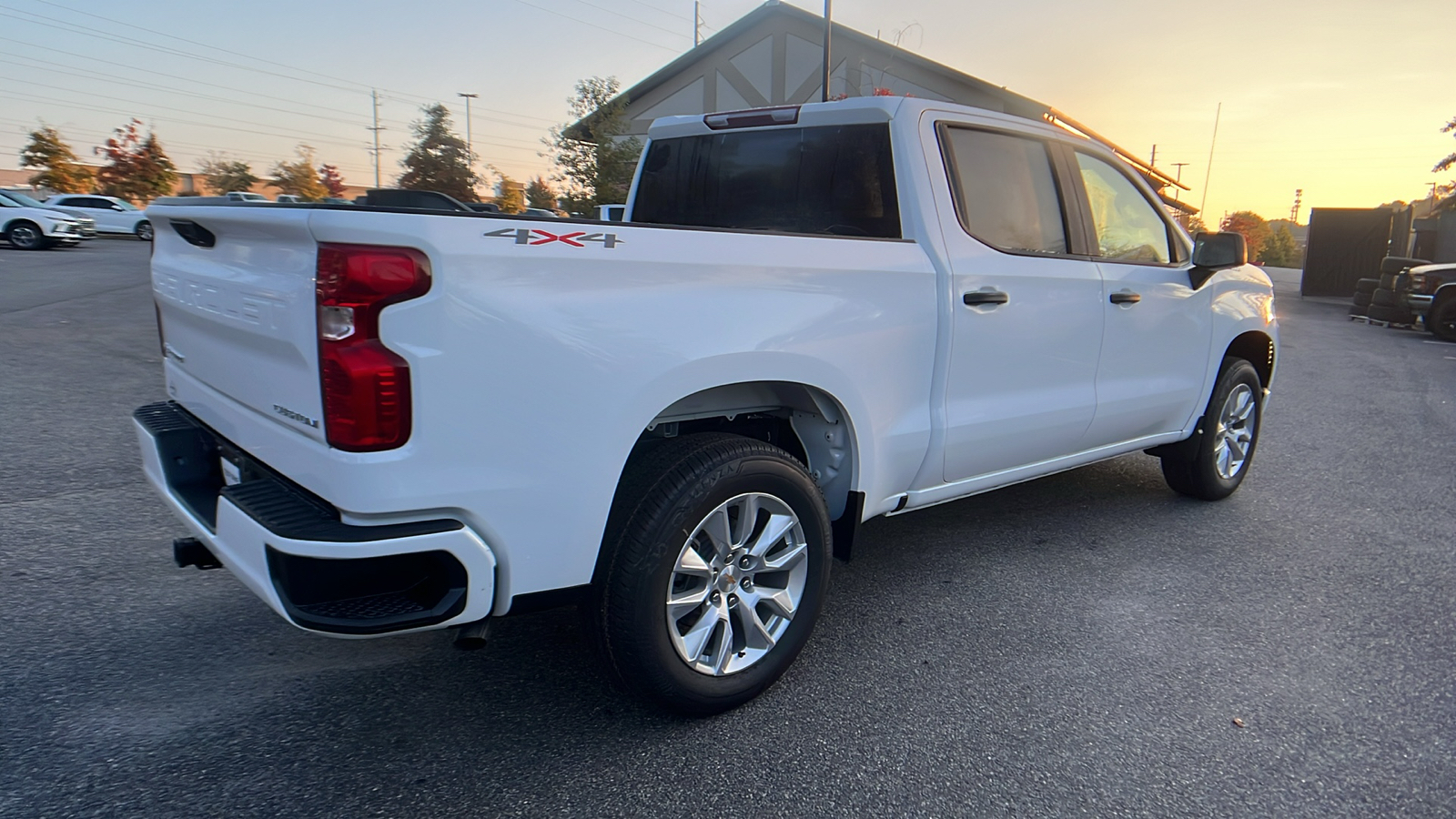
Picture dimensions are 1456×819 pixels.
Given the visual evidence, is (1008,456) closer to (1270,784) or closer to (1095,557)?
(1095,557)

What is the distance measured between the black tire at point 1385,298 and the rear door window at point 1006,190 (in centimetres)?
1586

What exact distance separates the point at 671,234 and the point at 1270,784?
7.51 feet

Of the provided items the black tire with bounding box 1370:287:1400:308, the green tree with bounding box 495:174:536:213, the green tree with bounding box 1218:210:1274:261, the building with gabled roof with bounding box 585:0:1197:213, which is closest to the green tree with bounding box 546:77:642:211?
the building with gabled roof with bounding box 585:0:1197:213

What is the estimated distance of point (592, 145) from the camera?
2445 centimetres

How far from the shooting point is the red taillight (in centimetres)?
200

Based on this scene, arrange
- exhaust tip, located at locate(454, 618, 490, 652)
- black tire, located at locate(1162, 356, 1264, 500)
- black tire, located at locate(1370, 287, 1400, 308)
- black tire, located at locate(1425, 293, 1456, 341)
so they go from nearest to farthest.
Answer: exhaust tip, located at locate(454, 618, 490, 652), black tire, located at locate(1162, 356, 1264, 500), black tire, located at locate(1425, 293, 1456, 341), black tire, located at locate(1370, 287, 1400, 308)

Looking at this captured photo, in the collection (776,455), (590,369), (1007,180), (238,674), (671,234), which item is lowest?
(238,674)

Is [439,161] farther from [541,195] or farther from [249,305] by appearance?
[249,305]

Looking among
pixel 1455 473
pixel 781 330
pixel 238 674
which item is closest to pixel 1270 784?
pixel 781 330

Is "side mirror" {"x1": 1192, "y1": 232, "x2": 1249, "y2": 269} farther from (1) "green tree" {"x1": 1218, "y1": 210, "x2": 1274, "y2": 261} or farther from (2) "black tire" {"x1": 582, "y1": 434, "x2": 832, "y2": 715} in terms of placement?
(1) "green tree" {"x1": 1218, "y1": 210, "x2": 1274, "y2": 261}

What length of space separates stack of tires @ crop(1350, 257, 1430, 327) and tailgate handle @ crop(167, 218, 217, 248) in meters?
18.5

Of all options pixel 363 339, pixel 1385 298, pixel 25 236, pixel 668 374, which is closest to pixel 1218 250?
pixel 668 374

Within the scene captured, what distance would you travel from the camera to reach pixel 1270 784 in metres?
2.52

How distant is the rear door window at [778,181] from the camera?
341cm
